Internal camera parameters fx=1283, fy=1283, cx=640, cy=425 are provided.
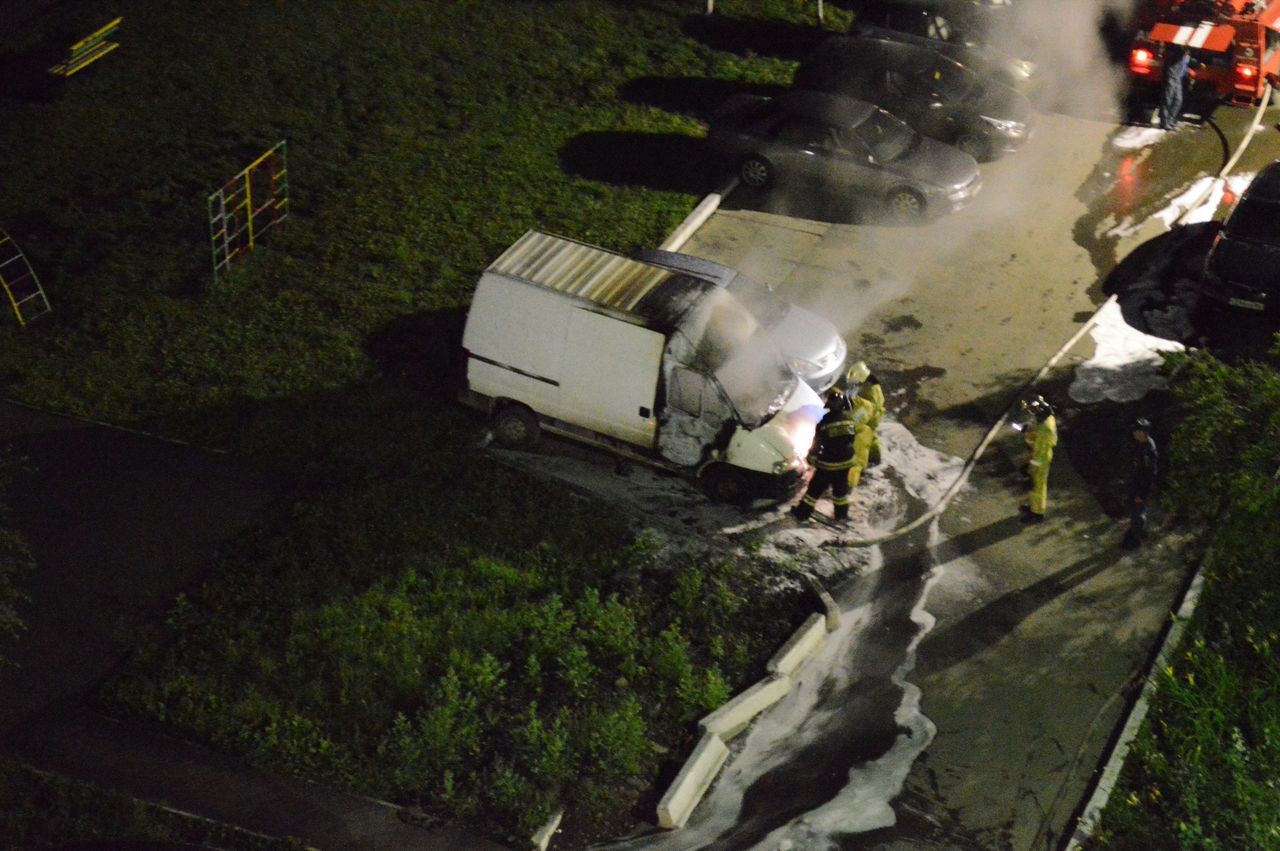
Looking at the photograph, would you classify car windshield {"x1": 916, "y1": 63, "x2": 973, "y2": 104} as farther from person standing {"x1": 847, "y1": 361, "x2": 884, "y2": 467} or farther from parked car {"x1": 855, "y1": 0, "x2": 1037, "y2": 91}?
person standing {"x1": 847, "y1": 361, "x2": 884, "y2": 467}

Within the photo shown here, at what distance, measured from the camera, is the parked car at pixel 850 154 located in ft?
52.9

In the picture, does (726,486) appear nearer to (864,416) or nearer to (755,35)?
(864,416)

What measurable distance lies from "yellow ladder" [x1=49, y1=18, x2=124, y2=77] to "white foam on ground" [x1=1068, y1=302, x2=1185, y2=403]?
44.7ft

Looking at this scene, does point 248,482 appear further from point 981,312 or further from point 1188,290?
point 1188,290

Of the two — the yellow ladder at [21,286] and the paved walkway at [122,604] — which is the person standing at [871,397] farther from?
the yellow ladder at [21,286]

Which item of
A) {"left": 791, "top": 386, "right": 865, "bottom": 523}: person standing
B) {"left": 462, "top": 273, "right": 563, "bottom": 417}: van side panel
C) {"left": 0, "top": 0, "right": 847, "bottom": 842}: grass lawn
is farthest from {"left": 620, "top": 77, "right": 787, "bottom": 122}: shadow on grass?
{"left": 791, "top": 386, "right": 865, "bottom": 523}: person standing

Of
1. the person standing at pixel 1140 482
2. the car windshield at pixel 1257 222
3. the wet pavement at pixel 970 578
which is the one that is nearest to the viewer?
the wet pavement at pixel 970 578

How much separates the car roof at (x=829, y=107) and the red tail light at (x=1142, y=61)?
4.99 m

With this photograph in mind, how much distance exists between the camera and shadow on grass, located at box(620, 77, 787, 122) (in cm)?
1864

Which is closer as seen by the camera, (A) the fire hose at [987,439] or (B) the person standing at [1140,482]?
(B) the person standing at [1140,482]

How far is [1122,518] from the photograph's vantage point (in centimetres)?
1223

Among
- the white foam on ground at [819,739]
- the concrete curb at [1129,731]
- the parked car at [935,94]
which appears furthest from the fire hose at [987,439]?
the parked car at [935,94]

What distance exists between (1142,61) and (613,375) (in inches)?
455

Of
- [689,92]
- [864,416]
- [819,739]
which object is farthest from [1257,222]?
[819,739]
